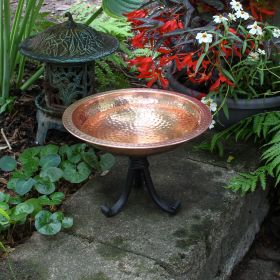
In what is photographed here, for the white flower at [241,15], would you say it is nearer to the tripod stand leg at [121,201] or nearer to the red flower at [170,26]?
the red flower at [170,26]

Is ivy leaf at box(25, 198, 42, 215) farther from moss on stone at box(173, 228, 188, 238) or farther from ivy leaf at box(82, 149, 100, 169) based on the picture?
moss on stone at box(173, 228, 188, 238)

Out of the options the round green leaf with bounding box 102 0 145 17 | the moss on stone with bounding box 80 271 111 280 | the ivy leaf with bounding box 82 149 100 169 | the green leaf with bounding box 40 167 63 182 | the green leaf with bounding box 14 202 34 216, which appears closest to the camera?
the moss on stone with bounding box 80 271 111 280

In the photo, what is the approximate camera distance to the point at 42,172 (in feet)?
8.12

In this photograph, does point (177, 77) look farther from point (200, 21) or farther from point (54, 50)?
point (54, 50)

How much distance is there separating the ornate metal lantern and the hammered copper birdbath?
1.13 ft

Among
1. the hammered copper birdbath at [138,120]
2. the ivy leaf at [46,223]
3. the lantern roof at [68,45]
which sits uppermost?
the lantern roof at [68,45]

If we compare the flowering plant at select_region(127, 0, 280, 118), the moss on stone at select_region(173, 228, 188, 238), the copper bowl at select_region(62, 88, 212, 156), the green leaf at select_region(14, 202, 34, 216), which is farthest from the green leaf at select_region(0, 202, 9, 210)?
the flowering plant at select_region(127, 0, 280, 118)

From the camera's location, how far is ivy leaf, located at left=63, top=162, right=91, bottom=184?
2.49 m

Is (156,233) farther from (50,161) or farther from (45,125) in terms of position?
(45,125)

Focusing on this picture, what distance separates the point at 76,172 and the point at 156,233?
530 mm

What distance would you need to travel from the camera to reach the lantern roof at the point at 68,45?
269 cm

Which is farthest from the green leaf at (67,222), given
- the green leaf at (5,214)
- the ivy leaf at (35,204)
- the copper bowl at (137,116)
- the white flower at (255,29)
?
the white flower at (255,29)

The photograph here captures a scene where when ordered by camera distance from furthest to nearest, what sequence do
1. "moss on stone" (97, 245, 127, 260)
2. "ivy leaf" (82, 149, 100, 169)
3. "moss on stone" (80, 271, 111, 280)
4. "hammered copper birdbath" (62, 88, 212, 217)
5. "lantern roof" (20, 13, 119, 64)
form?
"lantern roof" (20, 13, 119, 64) → "ivy leaf" (82, 149, 100, 169) → "hammered copper birdbath" (62, 88, 212, 217) → "moss on stone" (97, 245, 127, 260) → "moss on stone" (80, 271, 111, 280)

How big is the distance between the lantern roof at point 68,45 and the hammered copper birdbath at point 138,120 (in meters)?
0.34
